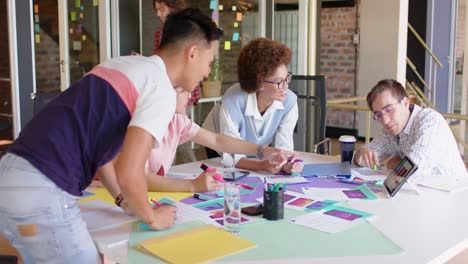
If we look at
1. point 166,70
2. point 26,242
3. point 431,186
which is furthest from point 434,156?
point 26,242

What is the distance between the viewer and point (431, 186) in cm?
237

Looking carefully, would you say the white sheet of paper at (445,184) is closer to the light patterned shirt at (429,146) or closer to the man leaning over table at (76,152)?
the light patterned shirt at (429,146)

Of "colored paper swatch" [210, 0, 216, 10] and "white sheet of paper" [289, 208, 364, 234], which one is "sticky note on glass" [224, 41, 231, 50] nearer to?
"colored paper swatch" [210, 0, 216, 10]

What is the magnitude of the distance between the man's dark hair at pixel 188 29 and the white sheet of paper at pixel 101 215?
59 cm

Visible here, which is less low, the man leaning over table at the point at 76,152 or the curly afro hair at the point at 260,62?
the curly afro hair at the point at 260,62

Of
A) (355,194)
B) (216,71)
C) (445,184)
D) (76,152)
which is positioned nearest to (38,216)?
(76,152)

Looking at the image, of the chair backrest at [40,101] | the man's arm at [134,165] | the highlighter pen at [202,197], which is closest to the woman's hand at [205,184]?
the highlighter pen at [202,197]

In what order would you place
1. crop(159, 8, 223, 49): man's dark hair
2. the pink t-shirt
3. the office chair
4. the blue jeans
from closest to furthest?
the blue jeans → crop(159, 8, 223, 49): man's dark hair → the pink t-shirt → the office chair

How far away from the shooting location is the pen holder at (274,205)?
75.5 inches

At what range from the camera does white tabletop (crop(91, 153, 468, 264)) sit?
63.1 inches

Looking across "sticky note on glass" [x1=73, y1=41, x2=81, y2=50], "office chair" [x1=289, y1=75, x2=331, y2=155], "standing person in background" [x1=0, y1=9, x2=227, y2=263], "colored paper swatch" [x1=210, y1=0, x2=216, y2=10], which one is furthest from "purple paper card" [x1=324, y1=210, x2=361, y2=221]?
"colored paper swatch" [x1=210, y1=0, x2=216, y2=10]

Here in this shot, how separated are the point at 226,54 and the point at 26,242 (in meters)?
4.56

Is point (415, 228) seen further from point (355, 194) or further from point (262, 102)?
point (262, 102)

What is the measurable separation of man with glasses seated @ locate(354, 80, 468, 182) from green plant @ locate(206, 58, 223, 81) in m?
3.17
